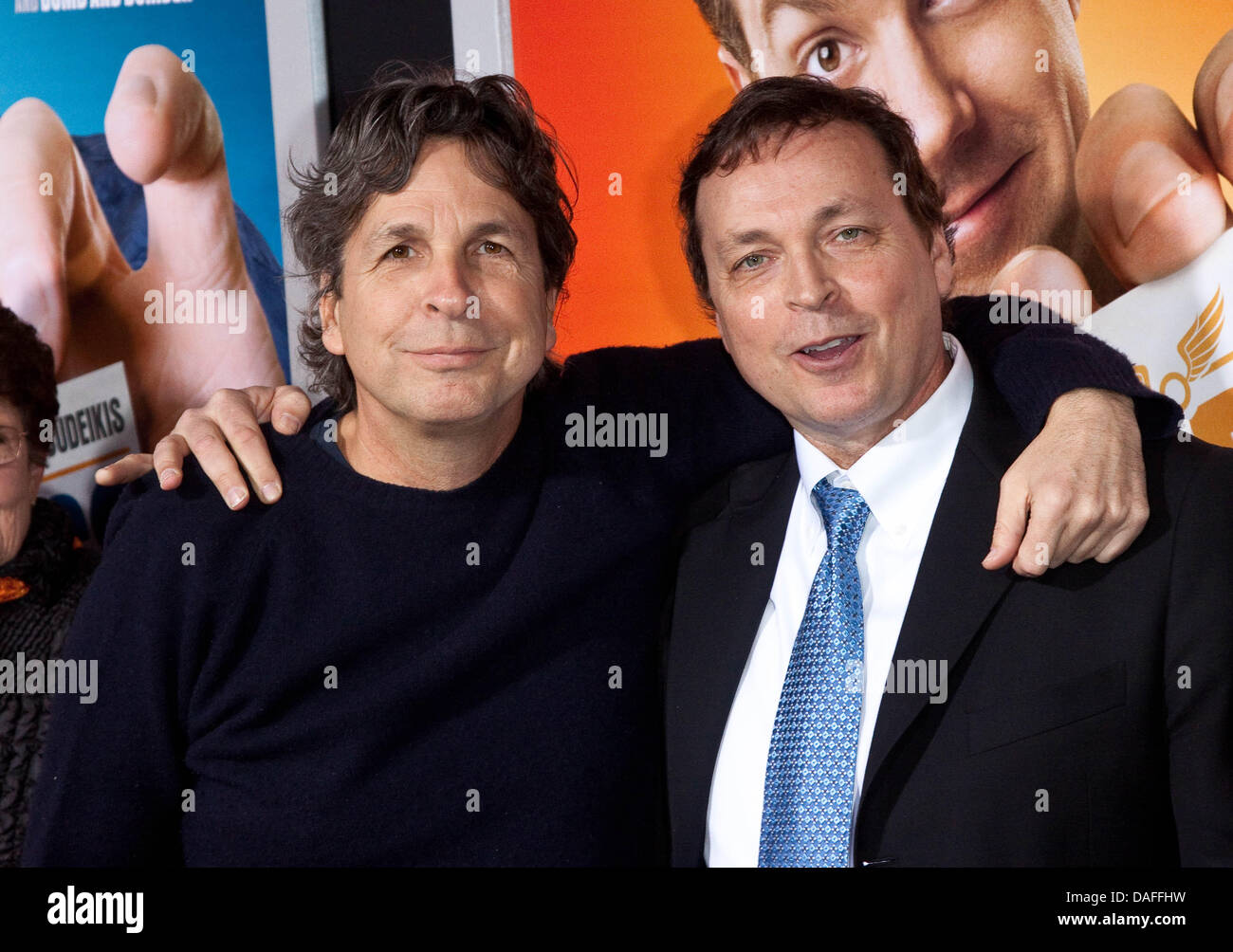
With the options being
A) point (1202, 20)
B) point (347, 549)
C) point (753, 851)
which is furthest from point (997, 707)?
point (1202, 20)

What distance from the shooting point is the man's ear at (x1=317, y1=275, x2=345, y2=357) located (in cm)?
176

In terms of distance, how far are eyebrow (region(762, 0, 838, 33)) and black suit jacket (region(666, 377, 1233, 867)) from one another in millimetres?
1138

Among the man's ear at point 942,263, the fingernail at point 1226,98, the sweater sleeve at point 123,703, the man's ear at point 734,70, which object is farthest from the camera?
the man's ear at point 734,70

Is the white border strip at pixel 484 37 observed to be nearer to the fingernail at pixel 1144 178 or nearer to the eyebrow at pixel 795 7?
the eyebrow at pixel 795 7

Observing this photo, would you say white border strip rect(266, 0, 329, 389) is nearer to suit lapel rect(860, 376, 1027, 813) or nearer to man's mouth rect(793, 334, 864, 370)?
man's mouth rect(793, 334, 864, 370)

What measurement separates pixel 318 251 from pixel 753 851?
1107 millimetres

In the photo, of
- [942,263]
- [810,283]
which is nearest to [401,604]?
[810,283]

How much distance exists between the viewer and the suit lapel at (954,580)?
153 centimetres

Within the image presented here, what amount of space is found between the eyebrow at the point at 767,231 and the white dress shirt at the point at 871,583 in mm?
294

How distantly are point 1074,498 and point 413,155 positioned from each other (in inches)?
41.0

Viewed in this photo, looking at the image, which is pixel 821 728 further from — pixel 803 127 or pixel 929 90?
pixel 929 90

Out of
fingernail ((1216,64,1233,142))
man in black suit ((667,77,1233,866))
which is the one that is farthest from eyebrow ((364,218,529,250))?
fingernail ((1216,64,1233,142))

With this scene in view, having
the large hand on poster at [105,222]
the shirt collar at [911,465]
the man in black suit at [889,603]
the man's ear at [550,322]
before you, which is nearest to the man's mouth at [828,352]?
the man in black suit at [889,603]
